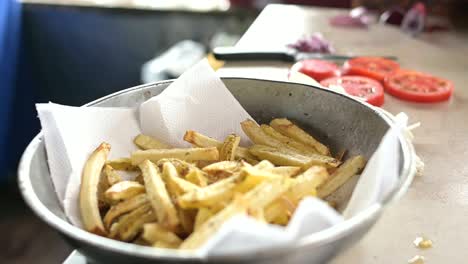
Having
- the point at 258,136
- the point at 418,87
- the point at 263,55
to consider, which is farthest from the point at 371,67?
the point at 258,136

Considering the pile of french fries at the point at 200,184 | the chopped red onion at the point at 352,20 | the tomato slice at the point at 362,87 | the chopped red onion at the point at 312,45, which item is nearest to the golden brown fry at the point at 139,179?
the pile of french fries at the point at 200,184

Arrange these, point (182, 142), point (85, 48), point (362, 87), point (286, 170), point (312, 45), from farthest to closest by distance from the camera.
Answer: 1. point (85, 48)
2. point (312, 45)
3. point (362, 87)
4. point (182, 142)
5. point (286, 170)

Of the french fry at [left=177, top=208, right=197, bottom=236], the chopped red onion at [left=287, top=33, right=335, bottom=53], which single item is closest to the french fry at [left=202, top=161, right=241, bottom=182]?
the french fry at [left=177, top=208, right=197, bottom=236]

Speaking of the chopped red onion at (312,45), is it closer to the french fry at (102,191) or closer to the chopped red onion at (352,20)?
the chopped red onion at (352,20)

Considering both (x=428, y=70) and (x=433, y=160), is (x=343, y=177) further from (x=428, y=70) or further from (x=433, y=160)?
(x=428, y=70)

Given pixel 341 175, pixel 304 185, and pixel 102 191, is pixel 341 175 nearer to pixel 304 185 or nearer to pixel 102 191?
pixel 304 185

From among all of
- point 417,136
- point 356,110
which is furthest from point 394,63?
point 356,110
